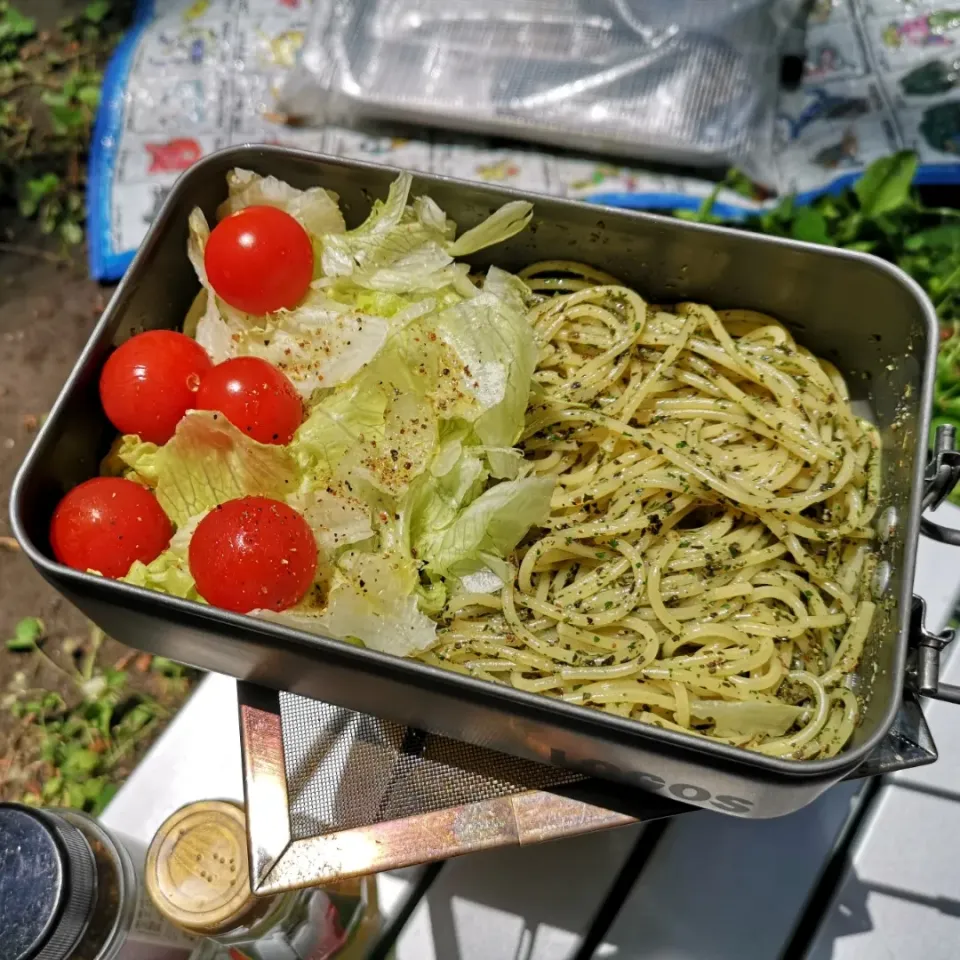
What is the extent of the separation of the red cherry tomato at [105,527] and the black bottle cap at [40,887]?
330 millimetres

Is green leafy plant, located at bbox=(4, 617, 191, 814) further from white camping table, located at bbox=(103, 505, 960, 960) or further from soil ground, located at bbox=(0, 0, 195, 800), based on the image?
white camping table, located at bbox=(103, 505, 960, 960)

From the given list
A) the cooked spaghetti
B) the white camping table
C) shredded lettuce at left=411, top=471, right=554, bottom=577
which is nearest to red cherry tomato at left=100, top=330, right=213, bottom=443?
shredded lettuce at left=411, top=471, right=554, bottom=577

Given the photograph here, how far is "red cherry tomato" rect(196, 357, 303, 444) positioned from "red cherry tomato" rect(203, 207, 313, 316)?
0.11 metres

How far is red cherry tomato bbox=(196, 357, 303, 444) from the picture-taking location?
3.55ft

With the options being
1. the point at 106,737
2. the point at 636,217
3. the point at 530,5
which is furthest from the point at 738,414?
the point at 530,5

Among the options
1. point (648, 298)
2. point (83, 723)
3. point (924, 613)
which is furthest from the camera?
point (83, 723)

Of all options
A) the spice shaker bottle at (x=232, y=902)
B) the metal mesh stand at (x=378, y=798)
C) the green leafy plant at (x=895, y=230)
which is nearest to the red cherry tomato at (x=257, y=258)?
the metal mesh stand at (x=378, y=798)

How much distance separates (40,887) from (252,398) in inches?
25.5

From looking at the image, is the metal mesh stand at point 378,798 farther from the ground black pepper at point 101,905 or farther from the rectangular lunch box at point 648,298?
the ground black pepper at point 101,905

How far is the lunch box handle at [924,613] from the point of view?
2.85ft

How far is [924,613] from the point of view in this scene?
3.06 ft

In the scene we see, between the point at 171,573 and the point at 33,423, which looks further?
the point at 33,423

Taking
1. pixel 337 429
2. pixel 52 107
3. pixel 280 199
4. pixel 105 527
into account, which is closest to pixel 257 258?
pixel 280 199

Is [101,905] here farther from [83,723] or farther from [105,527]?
[83,723]
